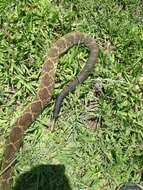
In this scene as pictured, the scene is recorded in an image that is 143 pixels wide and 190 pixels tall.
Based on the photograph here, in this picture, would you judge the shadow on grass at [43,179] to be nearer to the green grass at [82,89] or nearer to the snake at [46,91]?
the green grass at [82,89]

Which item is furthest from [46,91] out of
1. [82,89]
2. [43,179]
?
[43,179]

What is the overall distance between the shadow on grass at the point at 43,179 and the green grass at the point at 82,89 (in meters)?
0.01

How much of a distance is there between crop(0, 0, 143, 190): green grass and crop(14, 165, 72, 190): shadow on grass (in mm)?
15

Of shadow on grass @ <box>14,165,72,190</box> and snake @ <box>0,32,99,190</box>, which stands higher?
snake @ <box>0,32,99,190</box>

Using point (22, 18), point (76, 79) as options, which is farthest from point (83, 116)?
point (22, 18)

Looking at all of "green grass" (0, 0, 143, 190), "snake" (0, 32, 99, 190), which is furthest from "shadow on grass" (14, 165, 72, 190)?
"snake" (0, 32, 99, 190)

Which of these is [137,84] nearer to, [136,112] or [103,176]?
[136,112]

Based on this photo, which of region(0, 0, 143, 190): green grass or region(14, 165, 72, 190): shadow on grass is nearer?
region(14, 165, 72, 190): shadow on grass

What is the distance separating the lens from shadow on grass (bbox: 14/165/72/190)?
530 centimetres

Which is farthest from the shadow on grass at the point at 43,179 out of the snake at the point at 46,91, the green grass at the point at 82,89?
the snake at the point at 46,91

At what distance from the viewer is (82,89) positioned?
589 cm

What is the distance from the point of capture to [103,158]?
5535 mm

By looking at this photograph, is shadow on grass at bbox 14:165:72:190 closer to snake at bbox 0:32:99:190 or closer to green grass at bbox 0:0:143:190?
green grass at bbox 0:0:143:190

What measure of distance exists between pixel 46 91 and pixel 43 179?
102 cm
